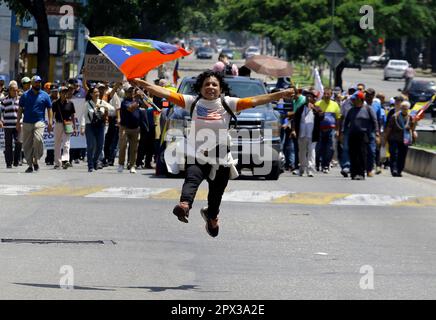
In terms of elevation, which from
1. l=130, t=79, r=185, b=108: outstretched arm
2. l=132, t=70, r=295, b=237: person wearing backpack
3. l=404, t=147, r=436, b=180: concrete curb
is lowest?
l=404, t=147, r=436, b=180: concrete curb

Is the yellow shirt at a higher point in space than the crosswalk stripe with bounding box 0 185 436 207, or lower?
higher

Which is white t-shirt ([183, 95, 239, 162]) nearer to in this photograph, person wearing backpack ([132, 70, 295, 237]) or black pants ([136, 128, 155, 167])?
person wearing backpack ([132, 70, 295, 237])

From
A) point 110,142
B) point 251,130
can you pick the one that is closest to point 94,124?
point 110,142

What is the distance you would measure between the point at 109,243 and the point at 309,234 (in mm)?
2752

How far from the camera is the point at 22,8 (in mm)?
43469

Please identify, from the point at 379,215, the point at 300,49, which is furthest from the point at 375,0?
the point at 379,215

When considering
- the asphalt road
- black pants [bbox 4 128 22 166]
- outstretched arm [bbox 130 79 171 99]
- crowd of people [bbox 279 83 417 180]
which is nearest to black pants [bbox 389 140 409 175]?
crowd of people [bbox 279 83 417 180]

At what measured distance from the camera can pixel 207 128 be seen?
12227 mm

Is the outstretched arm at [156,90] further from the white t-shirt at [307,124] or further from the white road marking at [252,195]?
the white t-shirt at [307,124]

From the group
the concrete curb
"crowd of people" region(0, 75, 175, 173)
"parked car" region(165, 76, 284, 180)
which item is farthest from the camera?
the concrete curb

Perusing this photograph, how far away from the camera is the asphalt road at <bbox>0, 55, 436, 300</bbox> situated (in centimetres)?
1072

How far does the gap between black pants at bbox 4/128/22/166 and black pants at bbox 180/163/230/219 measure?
13926 millimetres

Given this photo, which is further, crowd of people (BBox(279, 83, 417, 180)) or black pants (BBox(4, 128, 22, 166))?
black pants (BBox(4, 128, 22, 166))
